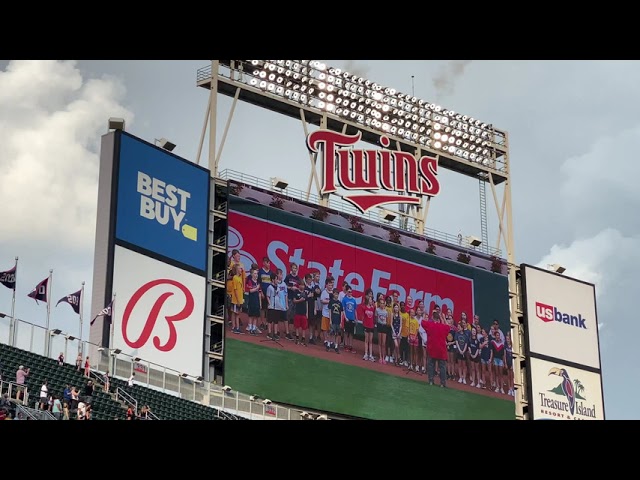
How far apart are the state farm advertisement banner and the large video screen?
31 millimetres

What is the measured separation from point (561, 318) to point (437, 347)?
730 cm

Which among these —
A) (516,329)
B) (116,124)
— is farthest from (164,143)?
(516,329)

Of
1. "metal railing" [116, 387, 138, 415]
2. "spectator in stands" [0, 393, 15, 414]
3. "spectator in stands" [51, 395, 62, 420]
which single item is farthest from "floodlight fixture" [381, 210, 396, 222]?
"spectator in stands" [0, 393, 15, 414]

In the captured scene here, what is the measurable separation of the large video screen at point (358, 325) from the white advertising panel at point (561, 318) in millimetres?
2131

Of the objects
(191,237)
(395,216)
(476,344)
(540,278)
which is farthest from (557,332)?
(191,237)

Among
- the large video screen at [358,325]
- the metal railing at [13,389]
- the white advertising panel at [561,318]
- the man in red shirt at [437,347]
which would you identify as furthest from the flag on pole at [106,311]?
the white advertising panel at [561,318]

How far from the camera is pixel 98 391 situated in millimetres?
29938

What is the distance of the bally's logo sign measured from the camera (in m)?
39.0

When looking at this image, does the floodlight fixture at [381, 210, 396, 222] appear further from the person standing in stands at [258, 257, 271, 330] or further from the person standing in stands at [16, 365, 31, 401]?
the person standing in stands at [16, 365, 31, 401]

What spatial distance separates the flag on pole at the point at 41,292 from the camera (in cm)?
3033

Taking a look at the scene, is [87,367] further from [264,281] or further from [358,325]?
[358,325]
